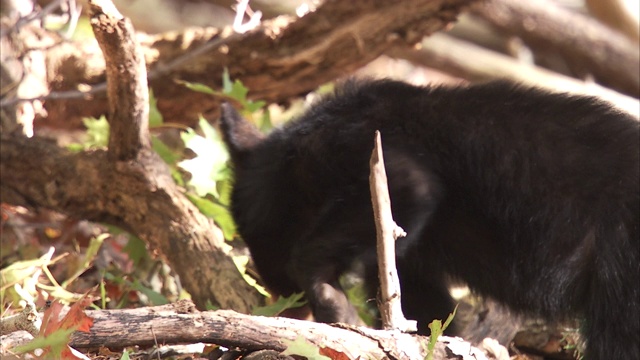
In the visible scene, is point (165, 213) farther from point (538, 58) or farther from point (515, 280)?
point (538, 58)

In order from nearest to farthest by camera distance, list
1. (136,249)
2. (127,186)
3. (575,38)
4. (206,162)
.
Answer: (127,186) → (206,162) → (136,249) → (575,38)

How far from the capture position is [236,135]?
4.64 meters

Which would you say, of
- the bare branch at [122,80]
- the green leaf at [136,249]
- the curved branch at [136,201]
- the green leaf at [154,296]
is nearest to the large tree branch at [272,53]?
the curved branch at [136,201]

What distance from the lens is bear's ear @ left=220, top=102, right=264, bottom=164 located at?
4602mm

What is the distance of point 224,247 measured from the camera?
448cm

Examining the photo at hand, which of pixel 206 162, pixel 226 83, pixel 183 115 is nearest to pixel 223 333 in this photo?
pixel 206 162

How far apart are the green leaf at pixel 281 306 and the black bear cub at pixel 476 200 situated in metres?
0.10

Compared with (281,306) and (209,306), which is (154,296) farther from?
(281,306)

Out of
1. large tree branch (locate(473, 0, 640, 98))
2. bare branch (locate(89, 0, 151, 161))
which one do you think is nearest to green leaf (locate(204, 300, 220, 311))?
bare branch (locate(89, 0, 151, 161))

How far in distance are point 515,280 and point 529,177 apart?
48cm

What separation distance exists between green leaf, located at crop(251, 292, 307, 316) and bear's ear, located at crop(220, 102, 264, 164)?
0.79 m

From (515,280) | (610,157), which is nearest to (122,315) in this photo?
(515,280)

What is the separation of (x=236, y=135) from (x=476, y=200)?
4.27 feet

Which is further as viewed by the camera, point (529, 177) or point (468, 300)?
point (468, 300)
